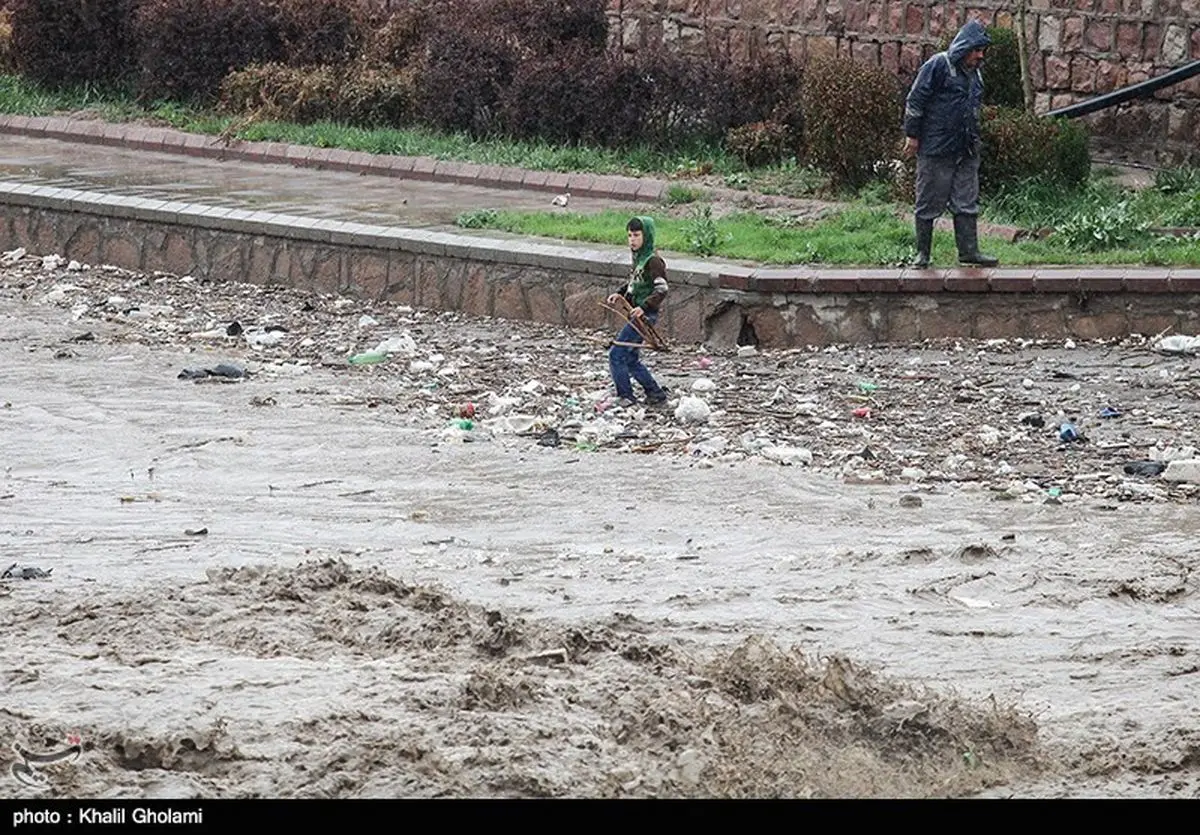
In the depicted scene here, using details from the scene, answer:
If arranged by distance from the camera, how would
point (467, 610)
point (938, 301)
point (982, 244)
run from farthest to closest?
point (982, 244)
point (938, 301)
point (467, 610)

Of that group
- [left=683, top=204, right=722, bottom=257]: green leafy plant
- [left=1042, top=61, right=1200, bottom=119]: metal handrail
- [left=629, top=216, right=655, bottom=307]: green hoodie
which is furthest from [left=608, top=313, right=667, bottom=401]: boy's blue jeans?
[left=1042, top=61, right=1200, bottom=119]: metal handrail

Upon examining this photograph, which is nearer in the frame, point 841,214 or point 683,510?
point 683,510

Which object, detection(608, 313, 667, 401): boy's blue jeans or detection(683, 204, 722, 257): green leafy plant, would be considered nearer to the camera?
detection(608, 313, 667, 401): boy's blue jeans

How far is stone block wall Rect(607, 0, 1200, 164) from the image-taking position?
1659cm

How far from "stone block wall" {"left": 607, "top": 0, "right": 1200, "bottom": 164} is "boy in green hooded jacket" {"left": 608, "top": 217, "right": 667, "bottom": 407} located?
20.5ft

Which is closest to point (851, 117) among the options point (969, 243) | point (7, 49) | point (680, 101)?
point (680, 101)

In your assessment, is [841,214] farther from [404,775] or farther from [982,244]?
A: [404,775]

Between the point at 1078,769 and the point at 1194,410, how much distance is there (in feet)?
17.6

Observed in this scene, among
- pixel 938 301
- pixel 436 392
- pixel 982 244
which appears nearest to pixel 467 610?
pixel 436 392

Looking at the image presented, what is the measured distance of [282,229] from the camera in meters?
15.1

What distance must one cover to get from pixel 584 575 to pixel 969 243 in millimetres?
5949

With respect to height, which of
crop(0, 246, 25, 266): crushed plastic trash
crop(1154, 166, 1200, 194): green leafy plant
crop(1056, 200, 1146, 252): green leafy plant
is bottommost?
crop(0, 246, 25, 266): crushed plastic trash

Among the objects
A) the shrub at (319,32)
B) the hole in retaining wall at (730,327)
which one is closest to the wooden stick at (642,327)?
the hole in retaining wall at (730,327)

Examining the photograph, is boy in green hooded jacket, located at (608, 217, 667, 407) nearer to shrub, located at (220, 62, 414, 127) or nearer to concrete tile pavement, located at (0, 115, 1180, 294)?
concrete tile pavement, located at (0, 115, 1180, 294)
